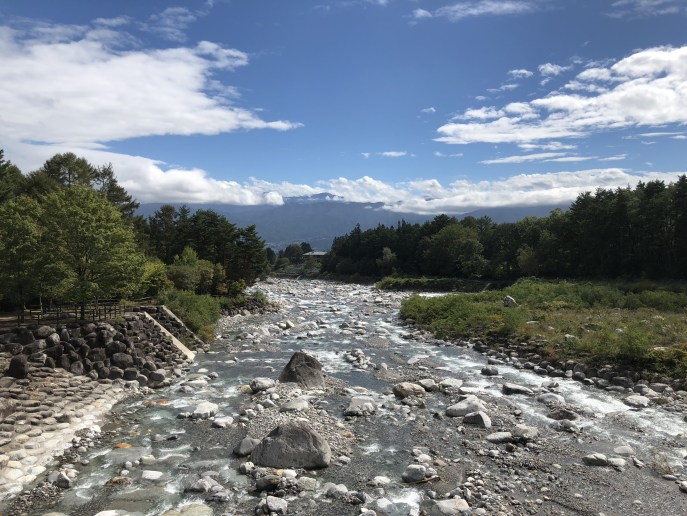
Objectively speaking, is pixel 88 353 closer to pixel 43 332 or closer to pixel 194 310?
pixel 43 332

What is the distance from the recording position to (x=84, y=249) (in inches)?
915

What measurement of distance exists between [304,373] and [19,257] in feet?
50.0

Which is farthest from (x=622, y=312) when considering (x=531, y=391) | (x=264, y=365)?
(x=264, y=365)

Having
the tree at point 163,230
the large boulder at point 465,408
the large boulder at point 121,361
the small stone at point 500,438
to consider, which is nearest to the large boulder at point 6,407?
the large boulder at point 121,361

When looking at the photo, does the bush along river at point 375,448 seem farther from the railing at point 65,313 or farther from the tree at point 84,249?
the railing at point 65,313

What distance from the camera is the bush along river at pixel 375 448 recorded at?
1067 cm

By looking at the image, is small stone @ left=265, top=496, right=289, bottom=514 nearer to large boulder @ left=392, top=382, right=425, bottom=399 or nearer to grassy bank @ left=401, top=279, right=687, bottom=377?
large boulder @ left=392, top=382, right=425, bottom=399

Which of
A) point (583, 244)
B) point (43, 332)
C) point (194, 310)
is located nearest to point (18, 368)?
point (43, 332)

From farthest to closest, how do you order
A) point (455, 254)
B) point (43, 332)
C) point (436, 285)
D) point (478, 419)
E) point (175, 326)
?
point (455, 254), point (436, 285), point (175, 326), point (43, 332), point (478, 419)

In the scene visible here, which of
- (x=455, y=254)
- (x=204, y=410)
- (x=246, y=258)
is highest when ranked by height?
(x=246, y=258)

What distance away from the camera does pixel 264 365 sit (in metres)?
24.0

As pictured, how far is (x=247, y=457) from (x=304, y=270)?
130 meters

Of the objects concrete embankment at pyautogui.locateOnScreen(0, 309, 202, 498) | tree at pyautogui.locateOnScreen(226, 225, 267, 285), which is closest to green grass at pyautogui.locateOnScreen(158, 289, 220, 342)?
concrete embankment at pyautogui.locateOnScreen(0, 309, 202, 498)

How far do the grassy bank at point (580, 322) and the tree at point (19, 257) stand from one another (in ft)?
82.4
